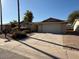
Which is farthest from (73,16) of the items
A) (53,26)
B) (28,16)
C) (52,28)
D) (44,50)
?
(44,50)

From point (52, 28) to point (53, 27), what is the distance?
33 centimetres

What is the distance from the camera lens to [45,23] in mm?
29281

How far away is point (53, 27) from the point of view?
28.7 metres

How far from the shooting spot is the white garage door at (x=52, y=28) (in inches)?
1100

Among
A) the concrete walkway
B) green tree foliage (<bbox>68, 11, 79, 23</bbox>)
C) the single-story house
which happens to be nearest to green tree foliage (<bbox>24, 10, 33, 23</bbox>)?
green tree foliage (<bbox>68, 11, 79, 23</bbox>)

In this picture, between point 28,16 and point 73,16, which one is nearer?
point 28,16

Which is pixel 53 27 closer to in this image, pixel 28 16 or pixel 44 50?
pixel 44 50

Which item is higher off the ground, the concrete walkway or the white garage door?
the white garage door

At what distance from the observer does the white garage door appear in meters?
27.9

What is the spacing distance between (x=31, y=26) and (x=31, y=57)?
25.5m

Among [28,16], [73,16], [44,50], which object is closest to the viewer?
[44,50]

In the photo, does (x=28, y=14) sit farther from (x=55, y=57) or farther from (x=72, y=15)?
(x=55, y=57)

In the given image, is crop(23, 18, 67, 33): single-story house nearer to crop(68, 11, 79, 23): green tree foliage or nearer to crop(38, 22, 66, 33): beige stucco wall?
crop(38, 22, 66, 33): beige stucco wall

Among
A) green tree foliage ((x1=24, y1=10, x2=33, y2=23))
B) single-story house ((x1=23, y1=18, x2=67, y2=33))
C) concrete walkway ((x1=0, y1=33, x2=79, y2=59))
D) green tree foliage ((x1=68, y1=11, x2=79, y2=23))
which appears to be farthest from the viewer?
green tree foliage ((x1=68, y1=11, x2=79, y2=23))
